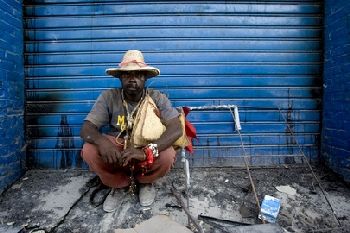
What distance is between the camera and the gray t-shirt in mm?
3393

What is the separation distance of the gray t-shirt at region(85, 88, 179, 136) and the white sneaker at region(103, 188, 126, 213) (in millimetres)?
699

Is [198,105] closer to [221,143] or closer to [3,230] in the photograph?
[221,143]

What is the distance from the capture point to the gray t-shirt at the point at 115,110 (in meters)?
3.39

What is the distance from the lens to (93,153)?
319cm

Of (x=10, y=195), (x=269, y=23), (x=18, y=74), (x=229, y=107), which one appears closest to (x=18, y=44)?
(x=18, y=74)

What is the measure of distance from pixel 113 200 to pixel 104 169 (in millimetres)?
405

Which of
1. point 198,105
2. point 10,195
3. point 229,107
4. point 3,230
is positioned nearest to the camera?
point 3,230

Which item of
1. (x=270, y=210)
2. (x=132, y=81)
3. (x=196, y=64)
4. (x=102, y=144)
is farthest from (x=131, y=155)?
(x=196, y=64)

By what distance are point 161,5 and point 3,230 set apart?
3542 millimetres

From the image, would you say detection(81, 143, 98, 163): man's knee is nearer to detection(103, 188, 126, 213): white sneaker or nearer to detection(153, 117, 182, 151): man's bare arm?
detection(103, 188, 126, 213): white sneaker

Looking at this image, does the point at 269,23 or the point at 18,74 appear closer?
the point at 18,74

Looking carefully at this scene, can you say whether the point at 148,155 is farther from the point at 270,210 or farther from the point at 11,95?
the point at 11,95

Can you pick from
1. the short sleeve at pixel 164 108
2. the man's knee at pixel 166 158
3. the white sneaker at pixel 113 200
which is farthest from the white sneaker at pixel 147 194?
the short sleeve at pixel 164 108

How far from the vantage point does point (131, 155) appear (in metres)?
2.99
